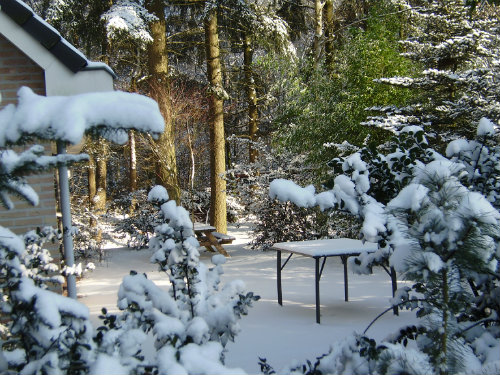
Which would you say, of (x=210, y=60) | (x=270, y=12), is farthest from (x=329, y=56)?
(x=210, y=60)

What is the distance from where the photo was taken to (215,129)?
39.7ft

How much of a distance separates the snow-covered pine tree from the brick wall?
16.9 feet

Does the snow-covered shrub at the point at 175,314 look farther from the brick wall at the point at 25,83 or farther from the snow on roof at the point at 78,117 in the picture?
the brick wall at the point at 25,83

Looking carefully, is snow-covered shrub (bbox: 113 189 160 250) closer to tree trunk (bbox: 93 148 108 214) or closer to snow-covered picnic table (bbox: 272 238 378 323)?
tree trunk (bbox: 93 148 108 214)

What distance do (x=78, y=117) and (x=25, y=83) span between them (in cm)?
333

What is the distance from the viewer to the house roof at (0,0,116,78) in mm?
3551

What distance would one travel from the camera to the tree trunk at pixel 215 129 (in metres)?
12.0

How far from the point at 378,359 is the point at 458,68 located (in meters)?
8.86

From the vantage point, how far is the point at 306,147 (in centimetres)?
1033

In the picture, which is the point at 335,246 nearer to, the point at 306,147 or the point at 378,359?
the point at 378,359

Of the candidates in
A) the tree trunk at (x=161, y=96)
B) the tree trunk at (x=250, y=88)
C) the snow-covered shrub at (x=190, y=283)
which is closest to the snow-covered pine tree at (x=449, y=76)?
the tree trunk at (x=161, y=96)

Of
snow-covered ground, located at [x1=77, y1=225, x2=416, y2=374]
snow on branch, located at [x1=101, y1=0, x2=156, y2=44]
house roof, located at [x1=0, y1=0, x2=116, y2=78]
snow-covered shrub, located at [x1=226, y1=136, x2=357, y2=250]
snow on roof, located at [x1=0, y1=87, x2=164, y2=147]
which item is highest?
snow on branch, located at [x1=101, y1=0, x2=156, y2=44]

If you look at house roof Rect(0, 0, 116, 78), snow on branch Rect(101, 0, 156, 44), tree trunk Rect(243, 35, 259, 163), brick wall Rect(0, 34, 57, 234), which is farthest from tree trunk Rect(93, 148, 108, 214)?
house roof Rect(0, 0, 116, 78)

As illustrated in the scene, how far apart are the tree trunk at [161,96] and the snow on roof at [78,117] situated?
32.0ft
